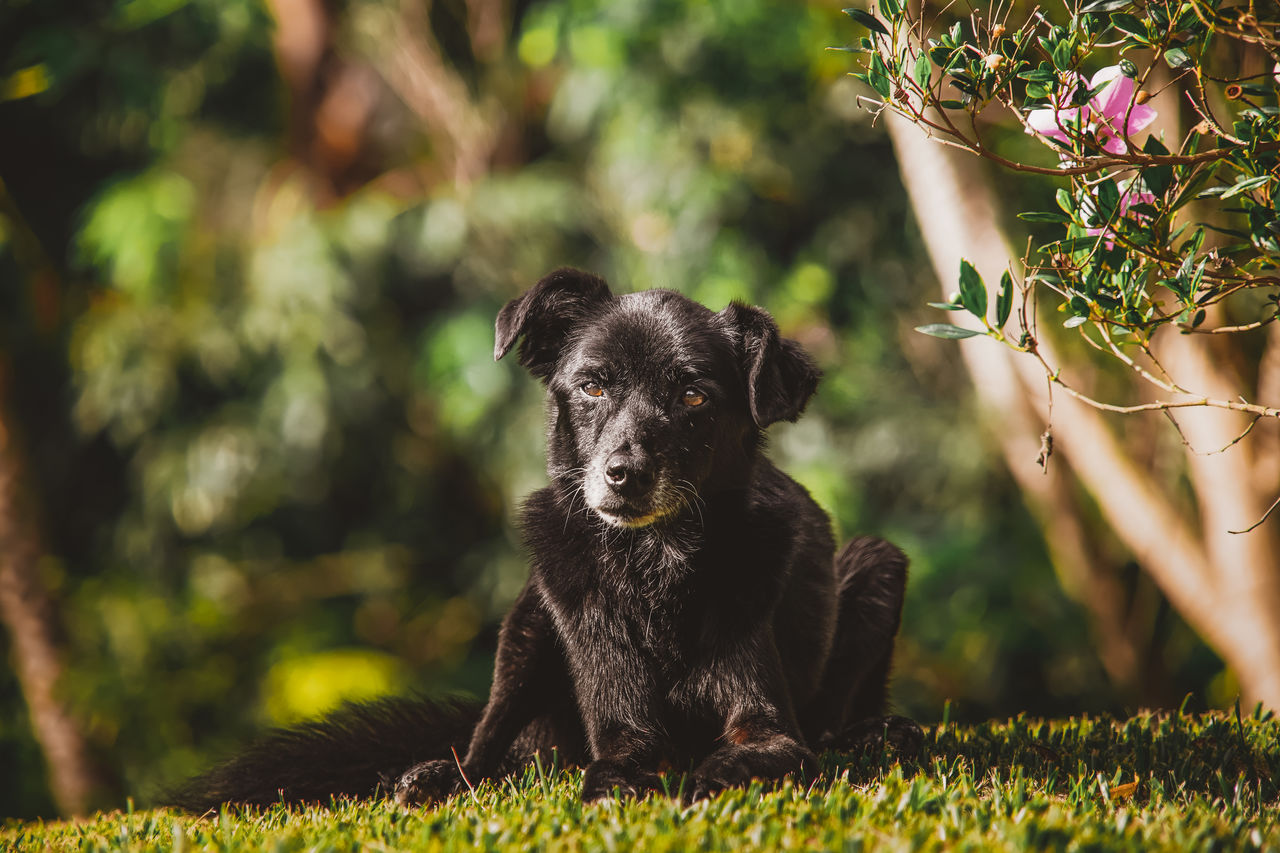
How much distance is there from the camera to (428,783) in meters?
3.18

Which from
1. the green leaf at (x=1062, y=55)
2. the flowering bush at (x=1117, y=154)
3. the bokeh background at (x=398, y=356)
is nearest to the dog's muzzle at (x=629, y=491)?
the flowering bush at (x=1117, y=154)

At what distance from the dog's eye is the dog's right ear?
1.72ft

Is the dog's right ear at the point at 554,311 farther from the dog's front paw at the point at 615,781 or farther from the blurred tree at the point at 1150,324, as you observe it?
the dog's front paw at the point at 615,781

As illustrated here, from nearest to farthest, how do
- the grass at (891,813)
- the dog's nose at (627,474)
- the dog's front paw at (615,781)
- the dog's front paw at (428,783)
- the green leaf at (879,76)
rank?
the grass at (891,813)
the green leaf at (879,76)
the dog's front paw at (615,781)
the dog's nose at (627,474)
the dog's front paw at (428,783)

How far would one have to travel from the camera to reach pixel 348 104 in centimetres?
1006

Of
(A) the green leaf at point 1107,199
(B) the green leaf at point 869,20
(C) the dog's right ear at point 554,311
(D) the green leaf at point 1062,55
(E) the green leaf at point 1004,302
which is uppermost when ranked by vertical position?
(B) the green leaf at point 869,20

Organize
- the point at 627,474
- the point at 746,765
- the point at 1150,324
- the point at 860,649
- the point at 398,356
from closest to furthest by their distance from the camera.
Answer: the point at 1150,324 < the point at 746,765 < the point at 627,474 < the point at 860,649 < the point at 398,356

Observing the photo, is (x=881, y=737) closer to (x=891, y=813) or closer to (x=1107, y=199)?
(x=891, y=813)

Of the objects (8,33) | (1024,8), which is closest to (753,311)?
(1024,8)

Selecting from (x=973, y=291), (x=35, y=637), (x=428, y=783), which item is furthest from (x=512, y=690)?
(x=35, y=637)

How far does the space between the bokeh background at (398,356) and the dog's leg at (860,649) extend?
296 cm

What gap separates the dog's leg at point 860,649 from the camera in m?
3.73

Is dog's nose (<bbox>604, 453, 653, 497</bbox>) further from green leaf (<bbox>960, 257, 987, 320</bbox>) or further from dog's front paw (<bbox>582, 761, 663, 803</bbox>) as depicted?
green leaf (<bbox>960, 257, 987, 320</bbox>)

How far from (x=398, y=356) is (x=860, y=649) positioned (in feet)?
19.6
